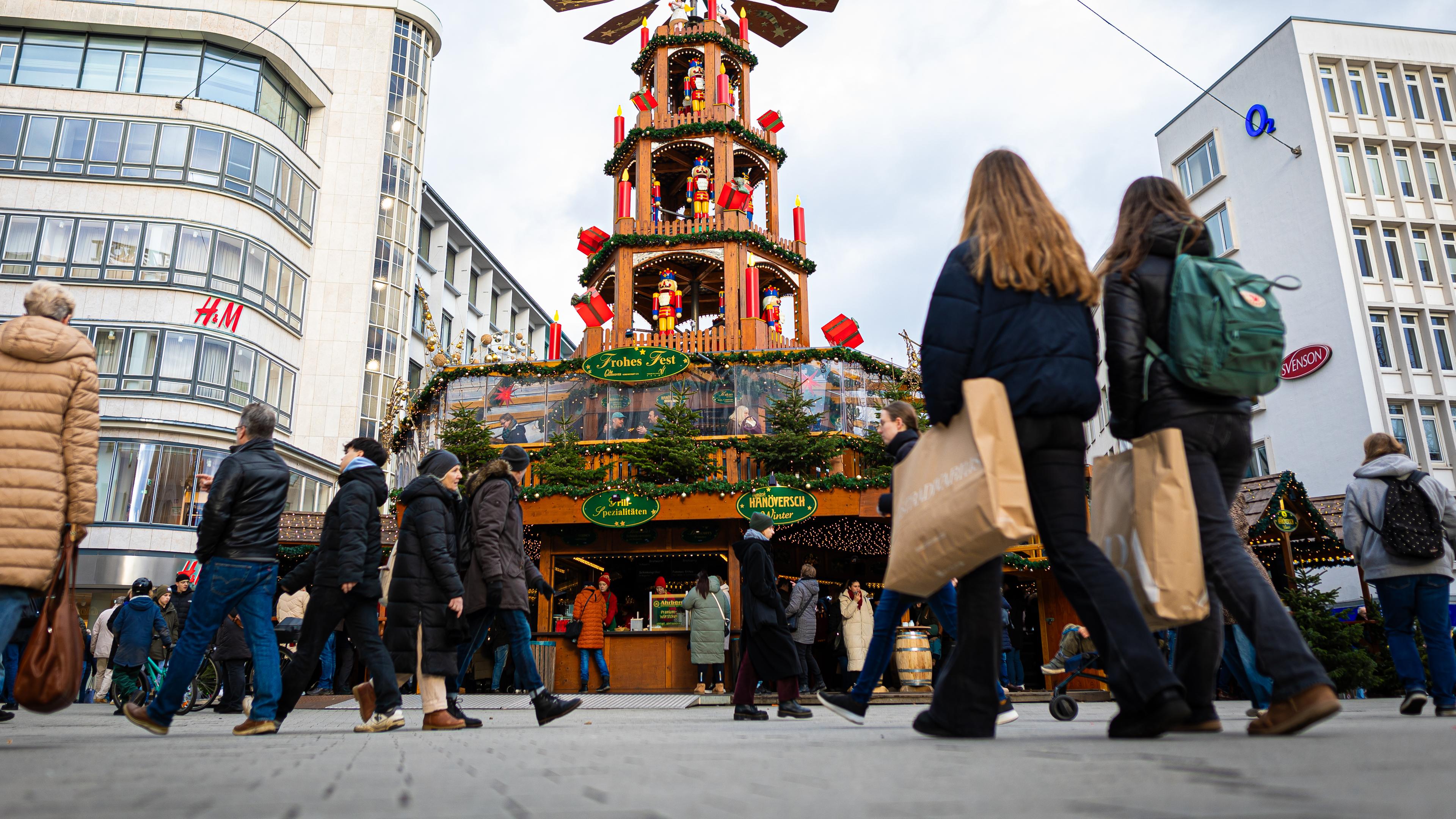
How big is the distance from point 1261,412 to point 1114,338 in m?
32.8

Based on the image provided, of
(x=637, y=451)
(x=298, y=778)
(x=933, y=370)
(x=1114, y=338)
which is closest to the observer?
(x=298, y=778)

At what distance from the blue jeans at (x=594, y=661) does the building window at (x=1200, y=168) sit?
2960 centimetres

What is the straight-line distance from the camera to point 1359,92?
1271 inches

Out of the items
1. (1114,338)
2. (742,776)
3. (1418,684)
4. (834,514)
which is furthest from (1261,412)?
(742,776)

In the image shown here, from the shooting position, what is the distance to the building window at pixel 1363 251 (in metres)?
30.5

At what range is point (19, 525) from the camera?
13.2 ft

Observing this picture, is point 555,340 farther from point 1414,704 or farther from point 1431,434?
point 1431,434

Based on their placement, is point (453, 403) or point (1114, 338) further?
point (453, 403)

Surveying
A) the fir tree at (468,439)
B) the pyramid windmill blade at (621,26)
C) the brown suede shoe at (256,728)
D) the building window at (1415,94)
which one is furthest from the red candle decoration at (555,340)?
the building window at (1415,94)

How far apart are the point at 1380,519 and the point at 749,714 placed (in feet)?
13.6

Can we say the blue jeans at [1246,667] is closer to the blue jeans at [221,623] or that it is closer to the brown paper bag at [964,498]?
the brown paper bag at [964,498]

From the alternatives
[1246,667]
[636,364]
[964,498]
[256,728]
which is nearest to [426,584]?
[256,728]

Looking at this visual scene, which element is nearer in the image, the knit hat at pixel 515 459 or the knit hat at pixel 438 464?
the knit hat at pixel 438 464

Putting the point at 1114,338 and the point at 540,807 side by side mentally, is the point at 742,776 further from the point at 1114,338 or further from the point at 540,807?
the point at 1114,338
